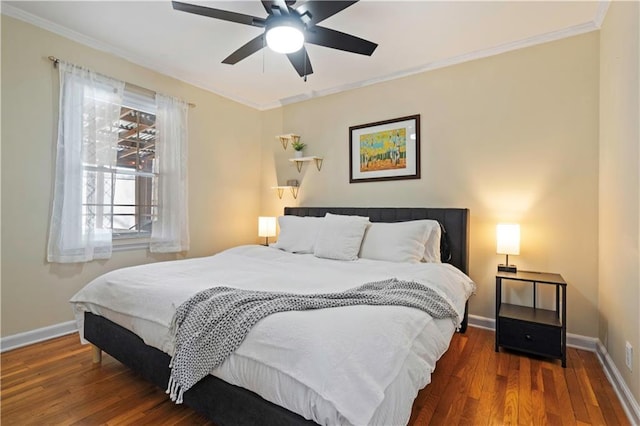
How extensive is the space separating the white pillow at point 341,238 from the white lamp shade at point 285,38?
5.20ft

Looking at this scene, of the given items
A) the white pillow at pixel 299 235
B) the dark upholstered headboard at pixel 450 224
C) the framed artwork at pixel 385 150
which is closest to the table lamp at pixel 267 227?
the white pillow at pixel 299 235

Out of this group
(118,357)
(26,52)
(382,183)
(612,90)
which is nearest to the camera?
(118,357)

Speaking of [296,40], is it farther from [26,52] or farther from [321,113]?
[26,52]

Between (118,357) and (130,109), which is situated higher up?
(130,109)

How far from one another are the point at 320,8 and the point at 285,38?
0.28 m

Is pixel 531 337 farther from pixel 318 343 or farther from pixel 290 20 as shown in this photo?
pixel 290 20

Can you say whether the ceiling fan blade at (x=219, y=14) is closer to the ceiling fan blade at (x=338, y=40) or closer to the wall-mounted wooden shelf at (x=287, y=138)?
the ceiling fan blade at (x=338, y=40)

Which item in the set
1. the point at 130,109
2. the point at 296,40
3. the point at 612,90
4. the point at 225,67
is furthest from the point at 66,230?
the point at 612,90

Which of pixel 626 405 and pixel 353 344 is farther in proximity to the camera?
pixel 626 405

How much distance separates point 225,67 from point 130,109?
3.60 ft

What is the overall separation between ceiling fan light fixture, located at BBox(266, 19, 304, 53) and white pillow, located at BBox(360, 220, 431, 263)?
1.72 m

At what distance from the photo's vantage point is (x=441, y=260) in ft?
9.76

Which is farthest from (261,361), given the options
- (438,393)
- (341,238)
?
(341,238)

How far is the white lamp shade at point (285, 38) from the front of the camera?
1.97 metres
